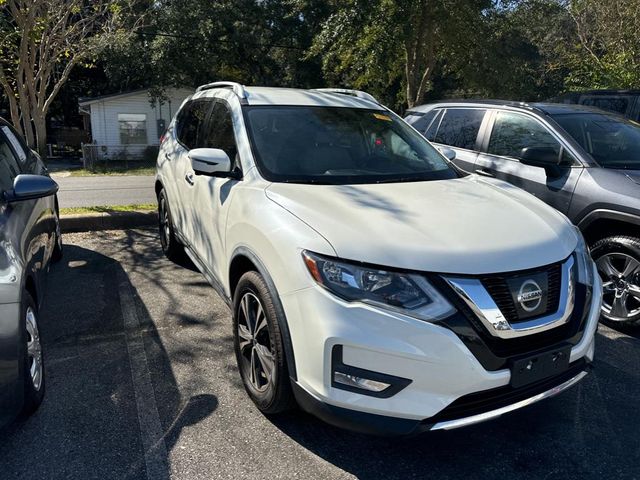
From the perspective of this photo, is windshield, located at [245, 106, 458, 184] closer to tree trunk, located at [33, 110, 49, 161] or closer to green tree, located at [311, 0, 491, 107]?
tree trunk, located at [33, 110, 49, 161]

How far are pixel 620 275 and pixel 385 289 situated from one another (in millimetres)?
2839

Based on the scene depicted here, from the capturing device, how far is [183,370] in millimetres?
3408

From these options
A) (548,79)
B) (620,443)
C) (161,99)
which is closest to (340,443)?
(620,443)

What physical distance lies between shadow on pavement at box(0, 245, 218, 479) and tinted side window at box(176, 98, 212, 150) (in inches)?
61.0

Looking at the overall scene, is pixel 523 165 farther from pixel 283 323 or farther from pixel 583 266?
pixel 283 323

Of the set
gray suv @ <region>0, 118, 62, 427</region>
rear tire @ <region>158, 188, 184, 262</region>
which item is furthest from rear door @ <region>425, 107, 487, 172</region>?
gray suv @ <region>0, 118, 62, 427</region>

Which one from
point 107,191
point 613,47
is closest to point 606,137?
point 107,191

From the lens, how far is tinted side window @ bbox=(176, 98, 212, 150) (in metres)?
4.49

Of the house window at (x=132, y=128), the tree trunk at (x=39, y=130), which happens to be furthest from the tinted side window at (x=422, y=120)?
the house window at (x=132, y=128)

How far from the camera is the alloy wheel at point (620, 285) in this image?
3998 millimetres

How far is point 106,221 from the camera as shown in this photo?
275 inches

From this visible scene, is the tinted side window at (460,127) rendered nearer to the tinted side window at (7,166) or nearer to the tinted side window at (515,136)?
the tinted side window at (515,136)

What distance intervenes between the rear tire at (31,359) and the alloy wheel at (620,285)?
165 inches

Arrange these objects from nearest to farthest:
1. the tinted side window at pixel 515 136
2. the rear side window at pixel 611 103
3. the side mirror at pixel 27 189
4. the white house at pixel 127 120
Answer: the side mirror at pixel 27 189, the tinted side window at pixel 515 136, the rear side window at pixel 611 103, the white house at pixel 127 120
